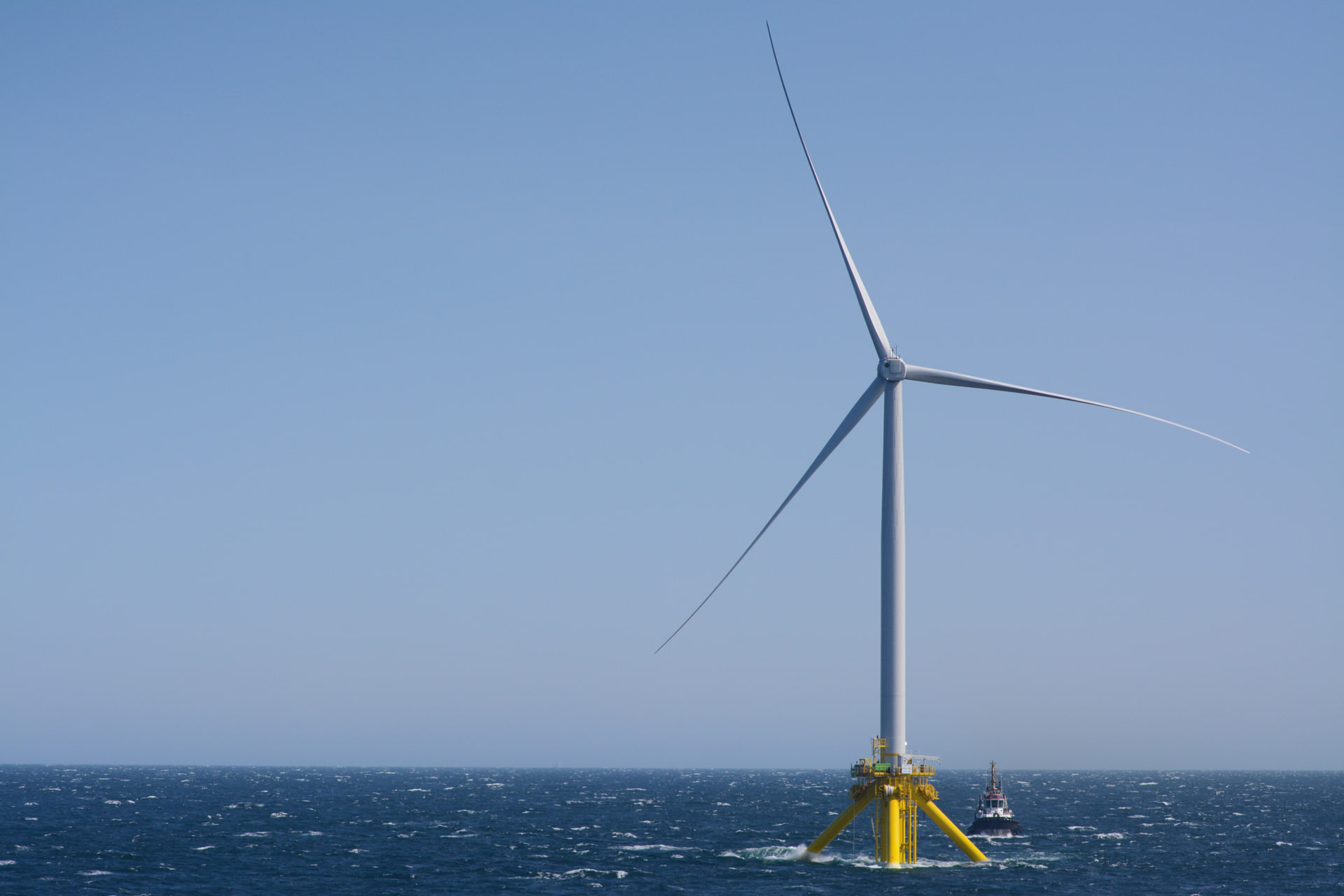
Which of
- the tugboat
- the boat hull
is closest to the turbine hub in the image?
the tugboat

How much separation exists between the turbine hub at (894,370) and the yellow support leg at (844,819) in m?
27.1

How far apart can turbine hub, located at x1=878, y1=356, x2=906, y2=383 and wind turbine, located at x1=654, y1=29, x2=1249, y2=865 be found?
0.05 meters

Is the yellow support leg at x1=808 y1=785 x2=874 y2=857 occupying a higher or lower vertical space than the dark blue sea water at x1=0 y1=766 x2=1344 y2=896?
higher

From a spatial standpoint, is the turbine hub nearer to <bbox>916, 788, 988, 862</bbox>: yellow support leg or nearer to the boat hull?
<bbox>916, 788, 988, 862</bbox>: yellow support leg

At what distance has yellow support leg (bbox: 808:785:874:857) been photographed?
8325 cm

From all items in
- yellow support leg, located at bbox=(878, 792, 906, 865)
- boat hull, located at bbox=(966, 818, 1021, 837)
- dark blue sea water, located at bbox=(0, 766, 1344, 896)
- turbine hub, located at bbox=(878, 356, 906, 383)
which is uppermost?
turbine hub, located at bbox=(878, 356, 906, 383)

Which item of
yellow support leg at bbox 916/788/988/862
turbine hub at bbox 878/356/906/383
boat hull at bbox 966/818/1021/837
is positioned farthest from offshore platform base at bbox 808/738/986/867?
boat hull at bbox 966/818/1021/837

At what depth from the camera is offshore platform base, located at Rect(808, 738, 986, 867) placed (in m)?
81.9

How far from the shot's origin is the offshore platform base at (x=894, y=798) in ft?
269

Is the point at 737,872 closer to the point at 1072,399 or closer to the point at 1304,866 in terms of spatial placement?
the point at 1072,399

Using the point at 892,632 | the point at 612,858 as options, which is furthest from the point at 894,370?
the point at 612,858

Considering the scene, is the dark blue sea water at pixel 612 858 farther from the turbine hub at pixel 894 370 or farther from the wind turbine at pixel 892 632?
the turbine hub at pixel 894 370

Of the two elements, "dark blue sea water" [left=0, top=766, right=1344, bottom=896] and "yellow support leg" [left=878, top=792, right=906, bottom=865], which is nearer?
"yellow support leg" [left=878, top=792, right=906, bottom=865]

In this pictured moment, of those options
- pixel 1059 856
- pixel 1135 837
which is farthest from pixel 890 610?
pixel 1135 837
